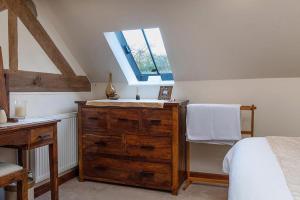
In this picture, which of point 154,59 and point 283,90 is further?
point 154,59

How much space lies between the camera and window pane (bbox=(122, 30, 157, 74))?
3.24 meters

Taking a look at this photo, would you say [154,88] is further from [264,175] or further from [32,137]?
[264,175]

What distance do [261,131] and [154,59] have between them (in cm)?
149

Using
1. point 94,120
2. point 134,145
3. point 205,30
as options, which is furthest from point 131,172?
point 205,30

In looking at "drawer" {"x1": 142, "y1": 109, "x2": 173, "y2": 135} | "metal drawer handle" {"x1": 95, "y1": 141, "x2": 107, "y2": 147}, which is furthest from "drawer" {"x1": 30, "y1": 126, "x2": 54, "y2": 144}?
"drawer" {"x1": 142, "y1": 109, "x2": 173, "y2": 135}

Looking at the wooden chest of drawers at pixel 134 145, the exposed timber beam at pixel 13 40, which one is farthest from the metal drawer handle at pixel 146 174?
the exposed timber beam at pixel 13 40

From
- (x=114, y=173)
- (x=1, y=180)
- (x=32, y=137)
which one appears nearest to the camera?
(x=1, y=180)

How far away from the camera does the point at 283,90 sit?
279 cm

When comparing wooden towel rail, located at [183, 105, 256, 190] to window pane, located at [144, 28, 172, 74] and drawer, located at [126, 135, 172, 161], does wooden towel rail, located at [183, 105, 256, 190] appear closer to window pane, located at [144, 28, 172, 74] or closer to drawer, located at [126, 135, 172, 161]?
drawer, located at [126, 135, 172, 161]

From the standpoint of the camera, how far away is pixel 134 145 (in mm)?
2822

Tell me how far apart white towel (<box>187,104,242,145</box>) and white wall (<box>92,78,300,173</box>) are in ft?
1.17

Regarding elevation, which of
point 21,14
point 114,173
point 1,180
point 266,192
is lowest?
point 114,173

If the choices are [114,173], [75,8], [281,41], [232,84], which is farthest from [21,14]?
[281,41]

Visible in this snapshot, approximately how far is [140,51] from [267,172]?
2475 mm
